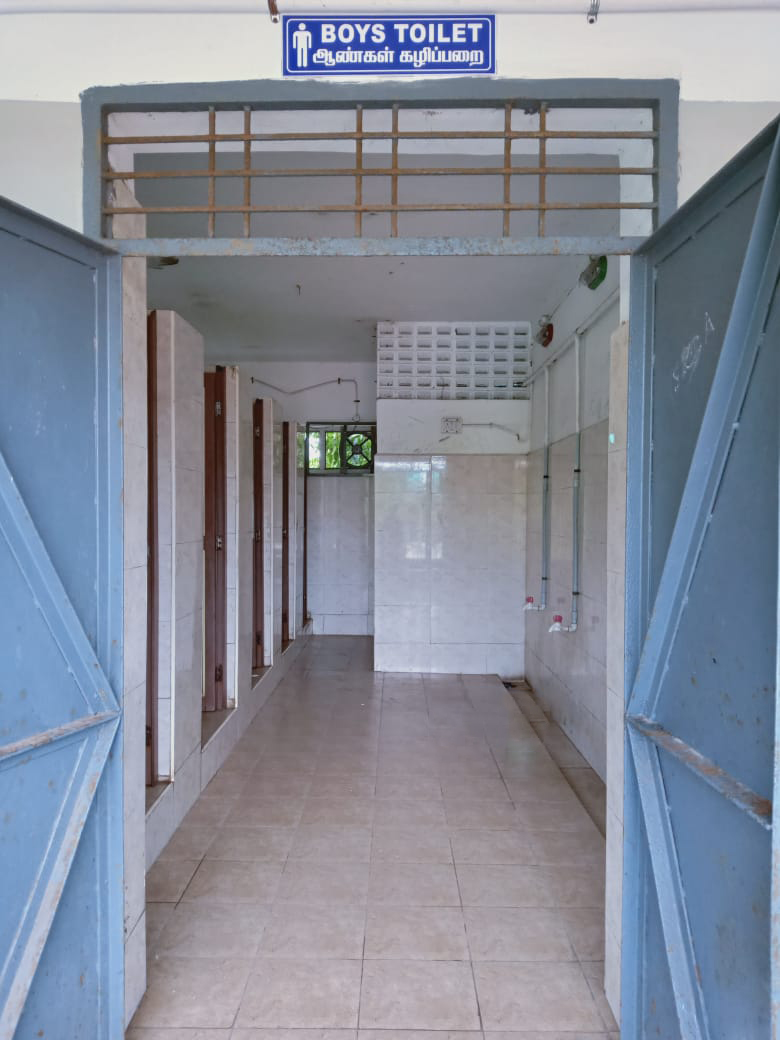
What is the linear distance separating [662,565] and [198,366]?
8.49 feet

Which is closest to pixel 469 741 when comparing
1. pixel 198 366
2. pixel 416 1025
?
pixel 416 1025

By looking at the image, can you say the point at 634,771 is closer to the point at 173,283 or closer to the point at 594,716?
the point at 594,716

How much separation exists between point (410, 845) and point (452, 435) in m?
3.82

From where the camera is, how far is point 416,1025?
2002 mm

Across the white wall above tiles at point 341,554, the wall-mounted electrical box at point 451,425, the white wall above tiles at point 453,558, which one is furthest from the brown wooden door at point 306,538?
the wall-mounted electrical box at point 451,425

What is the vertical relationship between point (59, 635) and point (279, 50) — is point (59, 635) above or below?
below

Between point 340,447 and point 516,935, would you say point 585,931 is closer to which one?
point 516,935

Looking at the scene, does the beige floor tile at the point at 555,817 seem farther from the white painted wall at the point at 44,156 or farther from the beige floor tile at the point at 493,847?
the white painted wall at the point at 44,156

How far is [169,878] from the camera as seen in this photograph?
2.78 metres

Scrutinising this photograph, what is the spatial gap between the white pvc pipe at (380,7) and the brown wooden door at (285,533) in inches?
191

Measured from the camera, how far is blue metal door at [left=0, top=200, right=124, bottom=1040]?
5.22ft

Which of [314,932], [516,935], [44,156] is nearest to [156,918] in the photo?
[314,932]

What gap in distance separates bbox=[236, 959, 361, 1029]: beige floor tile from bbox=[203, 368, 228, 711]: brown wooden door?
86.5 inches

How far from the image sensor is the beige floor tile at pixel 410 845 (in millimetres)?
2980
